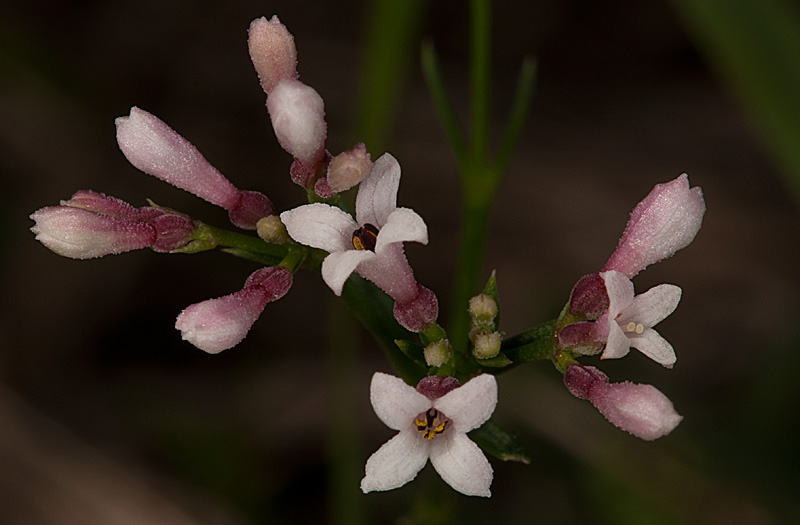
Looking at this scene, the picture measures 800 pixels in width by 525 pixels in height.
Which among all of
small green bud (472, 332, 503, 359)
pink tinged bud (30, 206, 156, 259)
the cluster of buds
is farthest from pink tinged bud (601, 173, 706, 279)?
pink tinged bud (30, 206, 156, 259)

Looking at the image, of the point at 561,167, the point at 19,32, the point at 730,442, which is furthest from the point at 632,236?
the point at 19,32

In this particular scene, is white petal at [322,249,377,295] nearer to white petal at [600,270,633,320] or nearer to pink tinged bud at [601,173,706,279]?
white petal at [600,270,633,320]

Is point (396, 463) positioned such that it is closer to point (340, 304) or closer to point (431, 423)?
point (431, 423)

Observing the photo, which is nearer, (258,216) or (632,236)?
(632,236)

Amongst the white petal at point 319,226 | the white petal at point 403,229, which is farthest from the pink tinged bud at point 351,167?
the white petal at point 403,229

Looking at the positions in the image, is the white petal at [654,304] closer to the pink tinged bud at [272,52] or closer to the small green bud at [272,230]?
the small green bud at [272,230]

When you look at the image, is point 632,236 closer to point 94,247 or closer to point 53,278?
point 94,247
